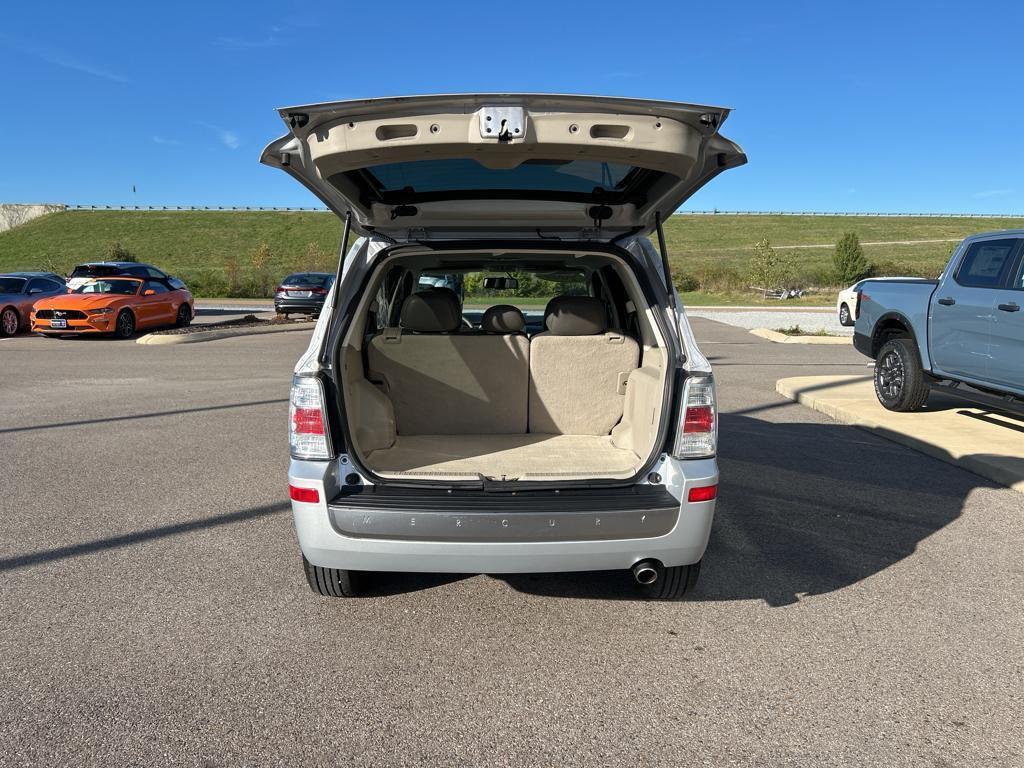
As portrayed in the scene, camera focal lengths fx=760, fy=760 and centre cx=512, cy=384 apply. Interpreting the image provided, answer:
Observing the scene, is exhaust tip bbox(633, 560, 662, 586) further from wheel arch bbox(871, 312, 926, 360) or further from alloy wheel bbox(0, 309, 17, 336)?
alloy wheel bbox(0, 309, 17, 336)

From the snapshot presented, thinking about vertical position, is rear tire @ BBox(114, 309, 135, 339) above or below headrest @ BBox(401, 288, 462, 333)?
below

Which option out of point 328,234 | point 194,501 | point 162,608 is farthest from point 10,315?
point 328,234

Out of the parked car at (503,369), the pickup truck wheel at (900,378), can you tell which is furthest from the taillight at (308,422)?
the pickup truck wheel at (900,378)

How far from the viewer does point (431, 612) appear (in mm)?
3604

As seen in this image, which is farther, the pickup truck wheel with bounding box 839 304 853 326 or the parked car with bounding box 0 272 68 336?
the pickup truck wheel with bounding box 839 304 853 326

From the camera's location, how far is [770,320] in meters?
26.9

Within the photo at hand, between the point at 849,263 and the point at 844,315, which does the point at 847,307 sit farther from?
the point at 849,263

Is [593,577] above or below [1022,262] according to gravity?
below

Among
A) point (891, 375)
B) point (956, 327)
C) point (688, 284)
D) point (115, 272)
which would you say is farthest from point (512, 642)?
point (688, 284)

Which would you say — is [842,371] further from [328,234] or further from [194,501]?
[328,234]

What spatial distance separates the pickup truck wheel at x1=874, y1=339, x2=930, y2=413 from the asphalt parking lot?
265 cm

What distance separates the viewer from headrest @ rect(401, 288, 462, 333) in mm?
4641

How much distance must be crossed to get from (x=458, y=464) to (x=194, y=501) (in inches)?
98.5

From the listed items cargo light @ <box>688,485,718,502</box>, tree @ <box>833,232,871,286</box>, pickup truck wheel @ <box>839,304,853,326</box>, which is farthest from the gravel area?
tree @ <box>833,232,871,286</box>
